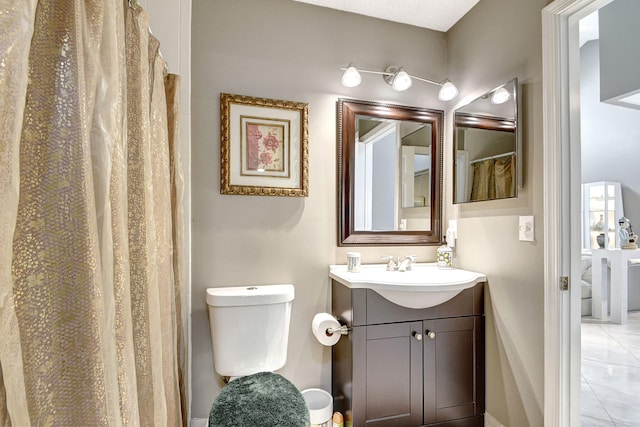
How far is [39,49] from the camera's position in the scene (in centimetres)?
51

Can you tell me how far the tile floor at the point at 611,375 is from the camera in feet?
6.00

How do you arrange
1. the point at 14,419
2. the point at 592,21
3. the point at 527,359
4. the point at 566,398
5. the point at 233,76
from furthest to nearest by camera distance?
1. the point at 592,21
2. the point at 233,76
3. the point at 527,359
4. the point at 566,398
5. the point at 14,419

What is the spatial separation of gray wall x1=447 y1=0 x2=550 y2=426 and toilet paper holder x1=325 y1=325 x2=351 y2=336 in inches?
31.0

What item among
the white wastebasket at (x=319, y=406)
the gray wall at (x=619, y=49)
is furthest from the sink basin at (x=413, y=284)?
the gray wall at (x=619, y=49)

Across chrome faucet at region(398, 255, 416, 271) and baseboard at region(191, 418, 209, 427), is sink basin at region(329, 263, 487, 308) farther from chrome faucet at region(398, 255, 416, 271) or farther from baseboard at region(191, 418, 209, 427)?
baseboard at region(191, 418, 209, 427)

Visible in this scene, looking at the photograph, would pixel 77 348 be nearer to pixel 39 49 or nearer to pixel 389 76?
pixel 39 49

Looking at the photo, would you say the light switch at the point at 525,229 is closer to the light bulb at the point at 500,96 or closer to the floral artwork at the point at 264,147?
the light bulb at the point at 500,96

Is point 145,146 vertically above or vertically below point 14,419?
above

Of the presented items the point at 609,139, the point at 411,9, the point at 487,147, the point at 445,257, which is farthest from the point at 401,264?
the point at 609,139

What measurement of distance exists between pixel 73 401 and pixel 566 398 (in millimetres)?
1728

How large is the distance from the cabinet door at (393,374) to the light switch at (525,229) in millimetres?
649

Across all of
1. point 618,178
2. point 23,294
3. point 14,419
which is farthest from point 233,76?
point 618,178

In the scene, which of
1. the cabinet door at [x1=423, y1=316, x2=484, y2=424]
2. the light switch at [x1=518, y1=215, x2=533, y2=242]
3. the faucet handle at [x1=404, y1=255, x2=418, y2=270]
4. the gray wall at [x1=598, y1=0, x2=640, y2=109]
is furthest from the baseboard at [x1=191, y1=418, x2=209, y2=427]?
the gray wall at [x1=598, y1=0, x2=640, y2=109]

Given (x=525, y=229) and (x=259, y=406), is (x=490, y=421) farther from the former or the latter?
(x=259, y=406)
